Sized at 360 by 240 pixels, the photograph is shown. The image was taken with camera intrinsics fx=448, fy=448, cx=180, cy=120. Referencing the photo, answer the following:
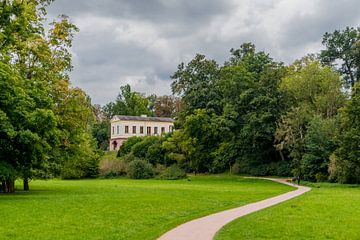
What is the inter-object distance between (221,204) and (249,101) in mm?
35489

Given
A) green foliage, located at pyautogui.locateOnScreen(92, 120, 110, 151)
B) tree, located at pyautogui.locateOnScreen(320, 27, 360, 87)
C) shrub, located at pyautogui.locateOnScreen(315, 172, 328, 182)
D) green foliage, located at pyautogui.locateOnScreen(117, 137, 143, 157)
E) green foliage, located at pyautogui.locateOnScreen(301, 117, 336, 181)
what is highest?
tree, located at pyautogui.locateOnScreen(320, 27, 360, 87)

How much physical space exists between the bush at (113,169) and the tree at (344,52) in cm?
3699

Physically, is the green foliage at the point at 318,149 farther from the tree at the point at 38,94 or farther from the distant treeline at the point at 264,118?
the tree at the point at 38,94

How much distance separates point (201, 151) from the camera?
61219 mm

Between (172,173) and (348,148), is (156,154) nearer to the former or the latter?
(172,173)

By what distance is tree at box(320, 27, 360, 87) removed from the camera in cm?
7131

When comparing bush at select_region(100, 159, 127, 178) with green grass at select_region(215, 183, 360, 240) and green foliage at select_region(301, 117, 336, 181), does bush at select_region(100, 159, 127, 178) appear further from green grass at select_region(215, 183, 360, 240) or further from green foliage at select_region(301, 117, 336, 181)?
green grass at select_region(215, 183, 360, 240)

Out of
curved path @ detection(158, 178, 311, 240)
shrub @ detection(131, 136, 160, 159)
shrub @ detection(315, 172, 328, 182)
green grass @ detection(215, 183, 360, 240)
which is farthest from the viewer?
shrub @ detection(131, 136, 160, 159)

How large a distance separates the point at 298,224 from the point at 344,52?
205ft

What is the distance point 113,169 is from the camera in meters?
66.3

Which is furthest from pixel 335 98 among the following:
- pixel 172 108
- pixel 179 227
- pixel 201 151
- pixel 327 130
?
pixel 172 108

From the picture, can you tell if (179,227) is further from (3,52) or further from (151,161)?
(151,161)

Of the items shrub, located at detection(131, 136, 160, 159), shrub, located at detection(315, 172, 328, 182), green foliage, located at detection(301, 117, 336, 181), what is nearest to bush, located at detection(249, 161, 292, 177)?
green foliage, located at detection(301, 117, 336, 181)

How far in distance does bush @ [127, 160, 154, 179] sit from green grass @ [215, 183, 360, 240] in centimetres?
4190
